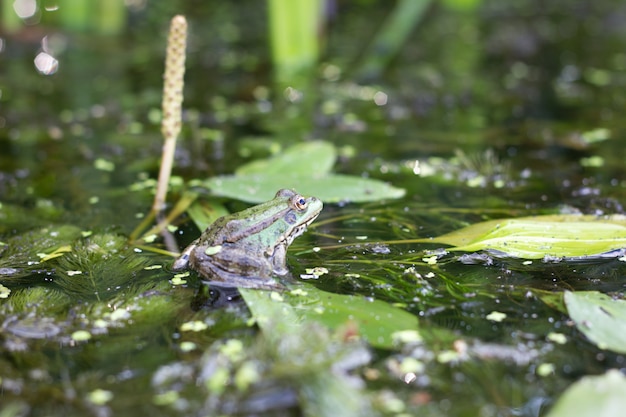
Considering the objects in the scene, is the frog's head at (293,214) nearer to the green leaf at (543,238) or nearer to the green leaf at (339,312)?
the green leaf at (339,312)

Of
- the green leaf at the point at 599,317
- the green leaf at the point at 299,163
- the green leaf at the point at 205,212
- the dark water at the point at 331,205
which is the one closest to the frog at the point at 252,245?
the dark water at the point at 331,205

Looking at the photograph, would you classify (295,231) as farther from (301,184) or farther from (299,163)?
(299,163)

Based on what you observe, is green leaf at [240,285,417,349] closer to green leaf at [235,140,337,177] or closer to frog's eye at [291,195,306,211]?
frog's eye at [291,195,306,211]

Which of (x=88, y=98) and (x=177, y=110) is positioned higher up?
(x=177, y=110)

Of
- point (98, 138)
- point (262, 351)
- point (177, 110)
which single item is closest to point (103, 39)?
point (98, 138)

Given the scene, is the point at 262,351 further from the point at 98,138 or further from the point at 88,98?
the point at 88,98

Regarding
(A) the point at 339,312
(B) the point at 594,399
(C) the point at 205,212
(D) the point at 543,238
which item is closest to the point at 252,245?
(A) the point at 339,312
